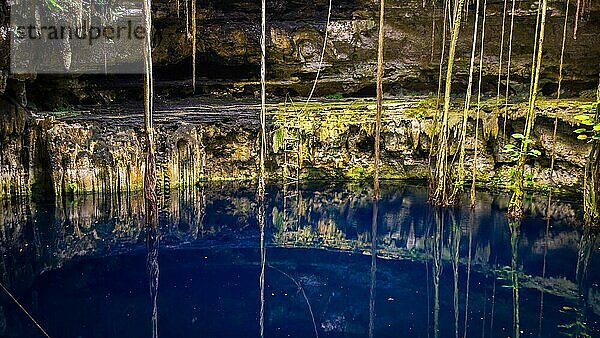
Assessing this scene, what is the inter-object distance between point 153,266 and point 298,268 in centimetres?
191

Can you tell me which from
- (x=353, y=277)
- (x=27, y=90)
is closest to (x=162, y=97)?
(x=27, y=90)

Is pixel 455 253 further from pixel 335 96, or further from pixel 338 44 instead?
pixel 338 44

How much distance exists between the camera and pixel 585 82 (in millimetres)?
13406

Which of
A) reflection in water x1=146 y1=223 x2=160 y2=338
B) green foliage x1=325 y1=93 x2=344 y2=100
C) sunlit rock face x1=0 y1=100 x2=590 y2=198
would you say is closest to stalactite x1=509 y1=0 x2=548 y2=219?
sunlit rock face x1=0 y1=100 x2=590 y2=198

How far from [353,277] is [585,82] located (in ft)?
30.3

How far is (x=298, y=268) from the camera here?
759 cm

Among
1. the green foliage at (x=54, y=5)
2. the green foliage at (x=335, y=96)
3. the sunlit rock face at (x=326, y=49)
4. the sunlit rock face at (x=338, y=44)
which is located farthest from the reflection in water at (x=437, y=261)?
the green foliage at (x=54, y=5)

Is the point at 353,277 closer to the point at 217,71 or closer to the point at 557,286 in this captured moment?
the point at 557,286

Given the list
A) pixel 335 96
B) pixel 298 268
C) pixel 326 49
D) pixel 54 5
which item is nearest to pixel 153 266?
pixel 298 268

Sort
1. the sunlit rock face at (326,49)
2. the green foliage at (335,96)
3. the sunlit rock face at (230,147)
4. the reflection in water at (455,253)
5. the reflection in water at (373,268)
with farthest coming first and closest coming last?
1. the green foliage at (335,96)
2. the sunlit rock face at (326,49)
3. the sunlit rock face at (230,147)
4. the reflection in water at (455,253)
5. the reflection in water at (373,268)

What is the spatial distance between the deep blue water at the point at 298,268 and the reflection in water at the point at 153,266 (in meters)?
0.03

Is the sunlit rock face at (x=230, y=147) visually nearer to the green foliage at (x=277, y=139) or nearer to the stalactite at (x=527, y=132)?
the green foliage at (x=277, y=139)

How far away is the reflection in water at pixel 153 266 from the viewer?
19.3ft

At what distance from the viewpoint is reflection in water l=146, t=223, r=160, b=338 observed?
587 cm
